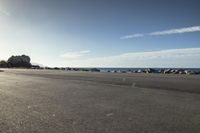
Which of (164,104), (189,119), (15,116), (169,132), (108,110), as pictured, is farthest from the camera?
(164,104)

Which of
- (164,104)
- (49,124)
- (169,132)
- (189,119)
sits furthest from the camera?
(164,104)

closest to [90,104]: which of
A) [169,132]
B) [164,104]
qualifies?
[164,104]

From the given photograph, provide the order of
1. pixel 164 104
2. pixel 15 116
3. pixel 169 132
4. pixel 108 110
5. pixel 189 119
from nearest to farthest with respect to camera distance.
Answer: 1. pixel 169 132
2. pixel 189 119
3. pixel 15 116
4. pixel 108 110
5. pixel 164 104

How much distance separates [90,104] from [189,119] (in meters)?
3.71

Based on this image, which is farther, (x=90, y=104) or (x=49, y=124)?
(x=90, y=104)

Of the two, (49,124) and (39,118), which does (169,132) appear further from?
(39,118)

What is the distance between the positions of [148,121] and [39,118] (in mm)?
2900

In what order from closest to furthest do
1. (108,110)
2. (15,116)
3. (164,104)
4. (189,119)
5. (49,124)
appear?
(49,124)
(189,119)
(15,116)
(108,110)
(164,104)

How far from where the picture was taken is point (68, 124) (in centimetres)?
637

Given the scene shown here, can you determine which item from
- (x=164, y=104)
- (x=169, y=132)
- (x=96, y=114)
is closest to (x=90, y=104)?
(x=96, y=114)

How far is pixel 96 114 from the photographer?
761 centimetres

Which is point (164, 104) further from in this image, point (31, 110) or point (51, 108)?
point (31, 110)

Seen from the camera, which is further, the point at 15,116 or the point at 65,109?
the point at 65,109

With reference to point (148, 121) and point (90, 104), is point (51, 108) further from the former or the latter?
point (148, 121)
